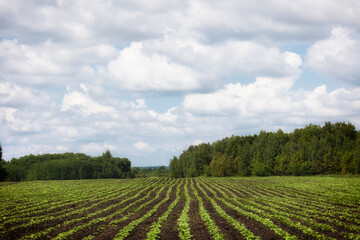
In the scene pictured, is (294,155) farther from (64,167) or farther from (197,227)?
(64,167)

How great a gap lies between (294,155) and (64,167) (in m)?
99.5

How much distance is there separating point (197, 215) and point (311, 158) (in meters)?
85.5


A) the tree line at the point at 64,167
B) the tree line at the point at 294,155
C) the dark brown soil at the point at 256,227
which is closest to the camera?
the dark brown soil at the point at 256,227

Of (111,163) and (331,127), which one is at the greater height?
(331,127)

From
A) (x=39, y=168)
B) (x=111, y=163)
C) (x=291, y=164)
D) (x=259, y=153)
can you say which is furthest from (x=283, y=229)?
(x=111, y=163)

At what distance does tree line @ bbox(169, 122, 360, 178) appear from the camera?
91375mm

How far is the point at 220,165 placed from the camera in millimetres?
112125

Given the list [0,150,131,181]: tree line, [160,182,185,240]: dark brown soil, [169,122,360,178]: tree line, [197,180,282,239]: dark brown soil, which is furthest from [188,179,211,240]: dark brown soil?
[0,150,131,181]: tree line

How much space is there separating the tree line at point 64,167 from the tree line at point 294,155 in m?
44.2

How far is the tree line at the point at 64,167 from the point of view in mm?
123312

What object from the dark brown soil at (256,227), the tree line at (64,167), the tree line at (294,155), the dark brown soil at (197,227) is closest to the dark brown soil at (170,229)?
the dark brown soil at (197,227)

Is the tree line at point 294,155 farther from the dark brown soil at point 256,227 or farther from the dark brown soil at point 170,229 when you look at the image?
the dark brown soil at point 170,229

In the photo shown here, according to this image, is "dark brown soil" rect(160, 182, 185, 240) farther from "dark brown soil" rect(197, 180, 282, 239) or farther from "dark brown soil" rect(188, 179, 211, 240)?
"dark brown soil" rect(197, 180, 282, 239)

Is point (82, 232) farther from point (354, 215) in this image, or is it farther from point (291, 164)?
point (291, 164)
